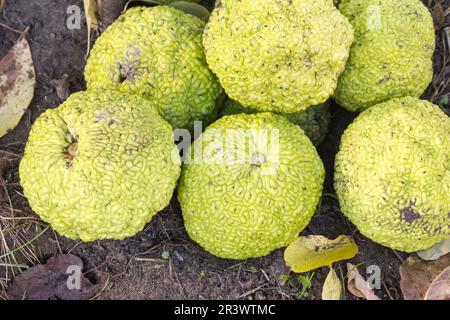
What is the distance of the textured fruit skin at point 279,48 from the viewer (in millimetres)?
2414

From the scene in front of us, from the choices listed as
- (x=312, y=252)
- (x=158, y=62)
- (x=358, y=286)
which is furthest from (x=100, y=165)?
(x=358, y=286)

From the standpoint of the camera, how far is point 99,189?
2.33 metres

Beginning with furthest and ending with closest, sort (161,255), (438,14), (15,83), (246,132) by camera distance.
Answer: (438,14) < (15,83) < (161,255) < (246,132)

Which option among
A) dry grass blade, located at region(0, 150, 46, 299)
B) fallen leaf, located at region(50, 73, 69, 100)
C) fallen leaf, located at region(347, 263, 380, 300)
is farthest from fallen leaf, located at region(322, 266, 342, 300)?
fallen leaf, located at region(50, 73, 69, 100)

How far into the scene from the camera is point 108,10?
2.94 meters

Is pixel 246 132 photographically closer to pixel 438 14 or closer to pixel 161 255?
pixel 161 255

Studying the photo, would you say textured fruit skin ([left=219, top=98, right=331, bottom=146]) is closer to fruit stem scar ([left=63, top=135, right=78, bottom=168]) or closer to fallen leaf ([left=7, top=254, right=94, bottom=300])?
fruit stem scar ([left=63, top=135, right=78, bottom=168])

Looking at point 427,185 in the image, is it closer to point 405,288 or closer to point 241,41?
point 405,288

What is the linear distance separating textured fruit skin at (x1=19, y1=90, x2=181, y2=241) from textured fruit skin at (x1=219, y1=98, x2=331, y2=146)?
0.49 metres

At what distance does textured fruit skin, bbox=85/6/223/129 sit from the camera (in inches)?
103

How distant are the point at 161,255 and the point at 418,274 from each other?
1317 mm

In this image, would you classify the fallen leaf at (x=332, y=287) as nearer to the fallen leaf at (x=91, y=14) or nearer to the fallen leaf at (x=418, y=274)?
the fallen leaf at (x=418, y=274)

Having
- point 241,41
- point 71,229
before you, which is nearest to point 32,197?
point 71,229
